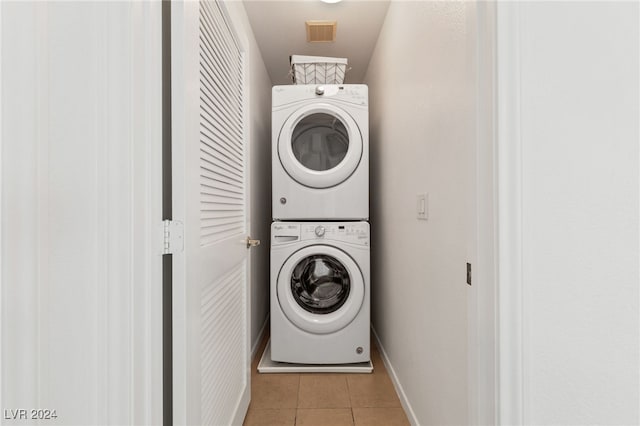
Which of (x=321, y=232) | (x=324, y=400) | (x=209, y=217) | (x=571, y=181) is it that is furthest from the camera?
(x=321, y=232)

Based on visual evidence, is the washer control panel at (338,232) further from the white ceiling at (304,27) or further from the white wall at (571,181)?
the white wall at (571,181)

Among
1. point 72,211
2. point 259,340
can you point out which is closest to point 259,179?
point 259,340

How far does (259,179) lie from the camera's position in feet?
9.13

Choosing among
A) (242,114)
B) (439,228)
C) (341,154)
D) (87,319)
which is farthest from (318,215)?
(87,319)

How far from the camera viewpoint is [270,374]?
225 cm

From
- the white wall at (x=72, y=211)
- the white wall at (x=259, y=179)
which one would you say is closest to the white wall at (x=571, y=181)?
the white wall at (x=72, y=211)

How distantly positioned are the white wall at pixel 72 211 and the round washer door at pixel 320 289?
62.1 inches

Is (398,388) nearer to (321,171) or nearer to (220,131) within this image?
(321,171)

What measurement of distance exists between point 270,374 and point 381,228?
1152 mm

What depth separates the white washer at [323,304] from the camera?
7.54 feet

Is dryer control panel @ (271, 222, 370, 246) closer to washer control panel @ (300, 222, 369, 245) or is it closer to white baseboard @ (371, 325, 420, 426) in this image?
washer control panel @ (300, 222, 369, 245)

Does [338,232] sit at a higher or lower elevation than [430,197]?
lower

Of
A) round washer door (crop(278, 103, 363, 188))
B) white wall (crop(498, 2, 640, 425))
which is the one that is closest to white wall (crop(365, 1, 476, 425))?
white wall (crop(498, 2, 640, 425))

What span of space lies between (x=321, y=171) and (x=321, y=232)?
1.28ft
